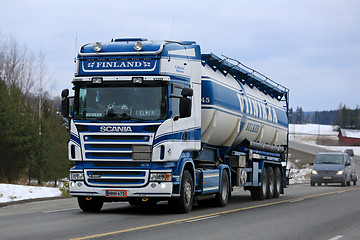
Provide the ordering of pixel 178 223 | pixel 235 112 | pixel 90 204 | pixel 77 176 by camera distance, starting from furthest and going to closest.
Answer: pixel 235 112
pixel 90 204
pixel 77 176
pixel 178 223

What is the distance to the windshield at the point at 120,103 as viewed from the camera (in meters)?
14.1

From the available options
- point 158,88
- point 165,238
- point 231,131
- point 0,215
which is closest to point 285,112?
point 231,131

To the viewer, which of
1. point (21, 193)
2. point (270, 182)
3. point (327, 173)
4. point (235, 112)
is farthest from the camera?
point (327, 173)

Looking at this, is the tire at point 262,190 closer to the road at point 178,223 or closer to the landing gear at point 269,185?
the landing gear at point 269,185

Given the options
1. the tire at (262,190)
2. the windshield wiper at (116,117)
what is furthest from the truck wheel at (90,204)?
the tire at (262,190)

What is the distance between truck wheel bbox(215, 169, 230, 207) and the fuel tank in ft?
3.21

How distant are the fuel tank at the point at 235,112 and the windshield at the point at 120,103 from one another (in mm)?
2655

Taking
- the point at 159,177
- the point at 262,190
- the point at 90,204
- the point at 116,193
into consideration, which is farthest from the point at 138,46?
the point at 262,190

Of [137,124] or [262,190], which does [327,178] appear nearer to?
[262,190]

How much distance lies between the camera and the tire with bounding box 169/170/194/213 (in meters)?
14.6

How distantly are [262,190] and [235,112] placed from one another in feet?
15.6

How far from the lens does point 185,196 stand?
15.0 m

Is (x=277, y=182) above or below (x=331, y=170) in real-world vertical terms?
below

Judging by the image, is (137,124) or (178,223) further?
(137,124)
